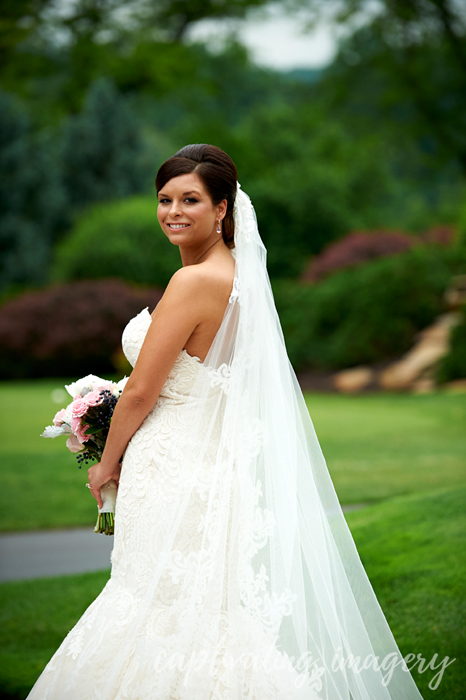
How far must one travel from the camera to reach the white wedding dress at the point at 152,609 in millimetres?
2141

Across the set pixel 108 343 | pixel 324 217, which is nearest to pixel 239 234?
pixel 108 343

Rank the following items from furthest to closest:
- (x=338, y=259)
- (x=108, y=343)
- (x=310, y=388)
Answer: (x=338, y=259), (x=108, y=343), (x=310, y=388)

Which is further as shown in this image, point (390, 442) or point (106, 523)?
point (390, 442)

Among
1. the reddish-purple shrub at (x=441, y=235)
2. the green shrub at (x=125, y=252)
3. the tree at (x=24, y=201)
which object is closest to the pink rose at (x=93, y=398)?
the green shrub at (x=125, y=252)

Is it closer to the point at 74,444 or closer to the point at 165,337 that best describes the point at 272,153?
the point at 74,444

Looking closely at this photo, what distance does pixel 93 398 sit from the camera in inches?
97.3

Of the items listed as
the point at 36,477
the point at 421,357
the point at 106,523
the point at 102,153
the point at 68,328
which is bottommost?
the point at 36,477

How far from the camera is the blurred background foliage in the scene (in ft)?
51.0

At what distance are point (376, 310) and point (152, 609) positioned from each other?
12.8 metres

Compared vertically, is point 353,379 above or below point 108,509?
above

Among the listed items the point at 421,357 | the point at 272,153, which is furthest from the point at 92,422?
the point at 272,153

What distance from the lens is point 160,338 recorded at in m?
2.28

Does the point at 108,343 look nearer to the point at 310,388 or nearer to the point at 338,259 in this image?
the point at 310,388

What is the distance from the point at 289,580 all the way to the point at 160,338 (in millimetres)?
895
